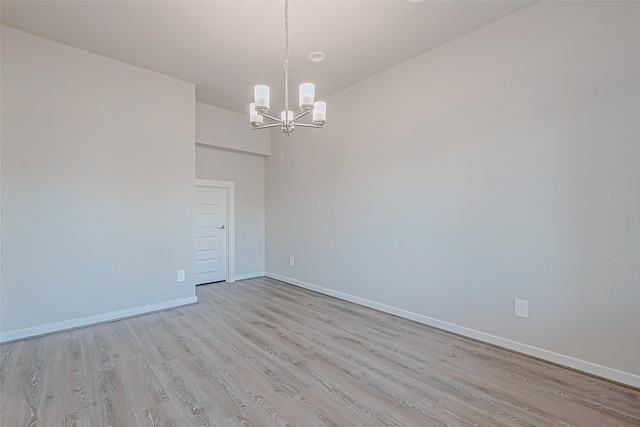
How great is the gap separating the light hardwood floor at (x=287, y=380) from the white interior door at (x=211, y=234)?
1777 millimetres

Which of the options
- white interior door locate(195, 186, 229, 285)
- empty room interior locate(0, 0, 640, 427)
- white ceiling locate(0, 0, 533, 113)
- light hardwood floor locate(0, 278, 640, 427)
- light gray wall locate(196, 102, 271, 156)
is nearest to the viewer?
light hardwood floor locate(0, 278, 640, 427)

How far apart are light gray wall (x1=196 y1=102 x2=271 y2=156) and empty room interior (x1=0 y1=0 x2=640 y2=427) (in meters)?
0.53

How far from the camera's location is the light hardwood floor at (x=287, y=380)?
5.72 feet

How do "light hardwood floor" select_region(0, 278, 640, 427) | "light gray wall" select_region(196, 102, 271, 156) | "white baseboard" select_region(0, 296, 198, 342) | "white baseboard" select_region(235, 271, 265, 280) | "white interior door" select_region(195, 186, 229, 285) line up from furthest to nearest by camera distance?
"white baseboard" select_region(235, 271, 265, 280), "white interior door" select_region(195, 186, 229, 285), "light gray wall" select_region(196, 102, 271, 156), "white baseboard" select_region(0, 296, 198, 342), "light hardwood floor" select_region(0, 278, 640, 427)

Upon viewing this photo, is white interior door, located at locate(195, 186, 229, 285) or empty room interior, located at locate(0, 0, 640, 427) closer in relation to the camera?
empty room interior, located at locate(0, 0, 640, 427)

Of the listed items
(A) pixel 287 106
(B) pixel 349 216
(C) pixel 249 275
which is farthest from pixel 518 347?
(C) pixel 249 275

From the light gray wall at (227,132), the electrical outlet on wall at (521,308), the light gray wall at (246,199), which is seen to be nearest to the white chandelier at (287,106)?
the electrical outlet on wall at (521,308)

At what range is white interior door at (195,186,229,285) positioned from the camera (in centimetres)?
490

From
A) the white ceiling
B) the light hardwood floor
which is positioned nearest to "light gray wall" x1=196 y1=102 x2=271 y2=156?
the white ceiling

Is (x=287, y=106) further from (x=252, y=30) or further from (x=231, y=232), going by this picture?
(x=231, y=232)

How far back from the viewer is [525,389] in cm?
200

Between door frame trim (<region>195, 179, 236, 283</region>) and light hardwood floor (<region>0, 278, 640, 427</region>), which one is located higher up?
door frame trim (<region>195, 179, 236, 283</region>)

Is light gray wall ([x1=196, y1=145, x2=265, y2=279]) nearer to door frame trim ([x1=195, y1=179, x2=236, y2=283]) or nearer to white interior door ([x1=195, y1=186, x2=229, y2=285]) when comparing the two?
door frame trim ([x1=195, y1=179, x2=236, y2=283])

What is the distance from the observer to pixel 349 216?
4.04 meters
